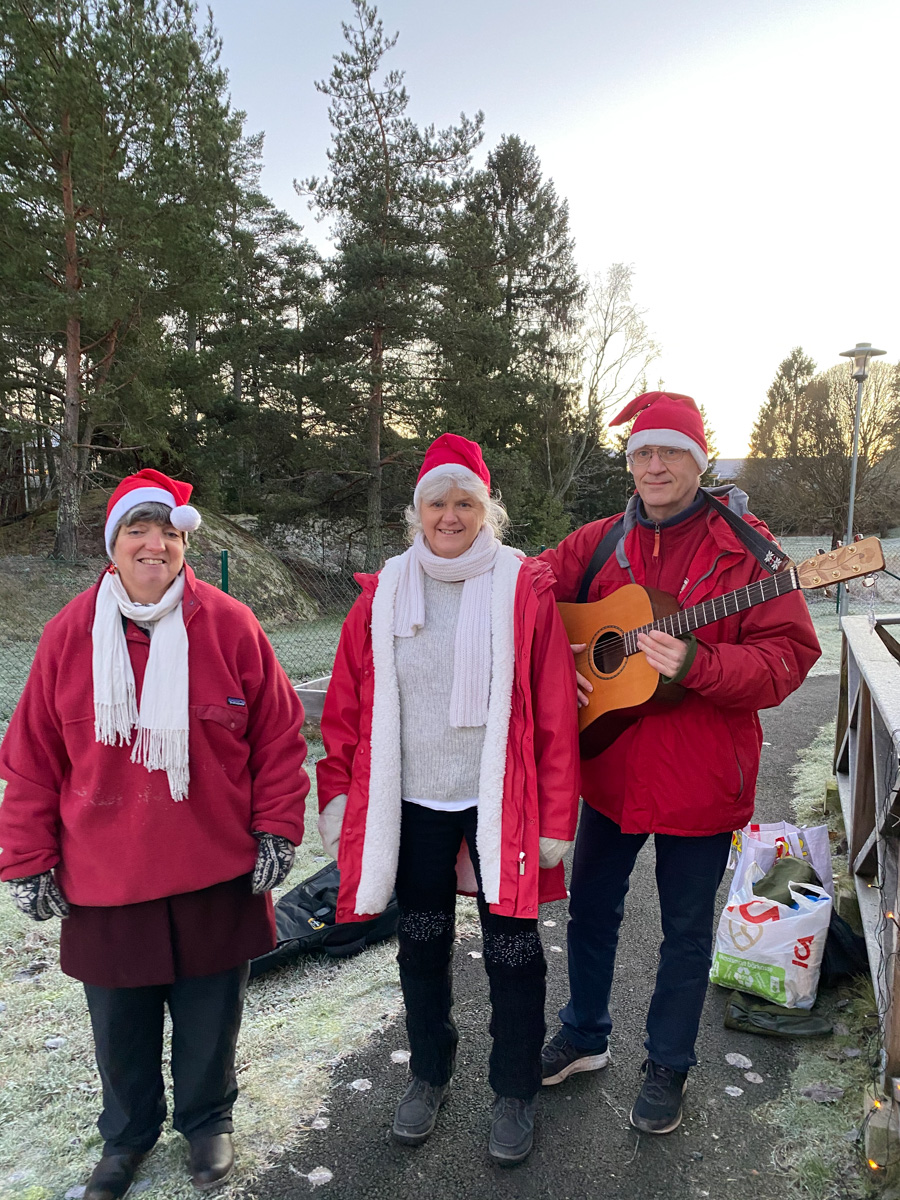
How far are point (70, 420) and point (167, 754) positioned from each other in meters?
12.9

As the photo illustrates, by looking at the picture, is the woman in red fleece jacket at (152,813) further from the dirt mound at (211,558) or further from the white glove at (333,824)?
the dirt mound at (211,558)

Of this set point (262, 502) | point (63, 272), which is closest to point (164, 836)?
point (63, 272)

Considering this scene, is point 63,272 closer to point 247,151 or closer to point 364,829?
point 364,829

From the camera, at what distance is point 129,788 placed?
6.47ft

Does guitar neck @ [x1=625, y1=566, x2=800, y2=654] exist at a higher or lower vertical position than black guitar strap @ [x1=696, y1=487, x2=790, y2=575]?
lower

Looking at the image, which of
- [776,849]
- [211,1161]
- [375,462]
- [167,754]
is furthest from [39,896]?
[375,462]

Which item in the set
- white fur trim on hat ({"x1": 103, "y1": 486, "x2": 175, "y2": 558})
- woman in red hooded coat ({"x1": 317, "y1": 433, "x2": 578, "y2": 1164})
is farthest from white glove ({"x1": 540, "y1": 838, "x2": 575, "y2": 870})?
white fur trim on hat ({"x1": 103, "y1": 486, "x2": 175, "y2": 558})

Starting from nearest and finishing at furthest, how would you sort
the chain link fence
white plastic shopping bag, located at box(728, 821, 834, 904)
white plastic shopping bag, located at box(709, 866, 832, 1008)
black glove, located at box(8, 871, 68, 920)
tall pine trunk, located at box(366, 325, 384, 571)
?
1. black glove, located at box(8, 871, 68, 920)
2. white plastic shopping bag, located at box(709, 866, 832, 1008)
3. white plastic shopping bag, located at box(728, 821, 834, 904)
4. the chain link fence
5. tall pine trunk, located at box(366, 325, 384, 571)

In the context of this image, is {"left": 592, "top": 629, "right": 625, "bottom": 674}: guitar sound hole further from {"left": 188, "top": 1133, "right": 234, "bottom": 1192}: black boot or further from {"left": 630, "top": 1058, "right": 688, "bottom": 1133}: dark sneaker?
{"left": 188, "top": 1133, "right": 234, "bottom": 1192}: black boot

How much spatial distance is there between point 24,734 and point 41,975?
1.71 m

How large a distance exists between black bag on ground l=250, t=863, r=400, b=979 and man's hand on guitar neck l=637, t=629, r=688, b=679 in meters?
1.62

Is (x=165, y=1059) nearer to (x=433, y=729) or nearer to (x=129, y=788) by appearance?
(x=129, y=788)

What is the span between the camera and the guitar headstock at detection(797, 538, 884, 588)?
77.1 inches

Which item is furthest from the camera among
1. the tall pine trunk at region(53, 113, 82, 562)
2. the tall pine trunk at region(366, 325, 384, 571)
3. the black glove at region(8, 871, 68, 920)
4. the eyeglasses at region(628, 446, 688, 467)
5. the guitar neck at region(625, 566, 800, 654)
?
the tall pine trunk at region(366, 325, 384, 571)
